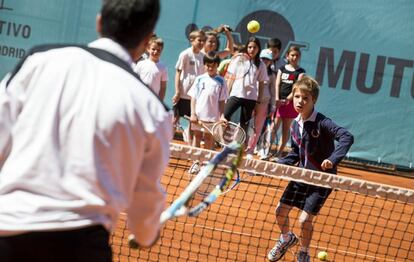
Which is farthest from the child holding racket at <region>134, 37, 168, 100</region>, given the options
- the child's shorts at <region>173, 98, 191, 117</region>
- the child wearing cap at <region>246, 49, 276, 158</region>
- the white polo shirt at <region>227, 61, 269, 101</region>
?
the child wearing cap at <region>246, 49, 276, 158</region>

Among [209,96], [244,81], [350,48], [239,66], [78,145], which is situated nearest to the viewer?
[78,145]

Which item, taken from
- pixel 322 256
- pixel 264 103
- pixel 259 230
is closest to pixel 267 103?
pixel 264 103

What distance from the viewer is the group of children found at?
575cm

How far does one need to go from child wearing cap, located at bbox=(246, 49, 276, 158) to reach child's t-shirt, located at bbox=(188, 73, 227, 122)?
162 centimetres

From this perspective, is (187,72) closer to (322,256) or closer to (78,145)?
(322,256)

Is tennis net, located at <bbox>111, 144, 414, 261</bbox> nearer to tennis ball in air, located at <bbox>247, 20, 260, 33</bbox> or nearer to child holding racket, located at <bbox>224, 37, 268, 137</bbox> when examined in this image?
child holding racket, located at <bbox>224, 37, 268, 137</bbox>

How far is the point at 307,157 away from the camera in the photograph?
583 cm

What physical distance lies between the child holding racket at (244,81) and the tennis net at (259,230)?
1.89 m

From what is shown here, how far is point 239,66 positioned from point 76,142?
8420mm

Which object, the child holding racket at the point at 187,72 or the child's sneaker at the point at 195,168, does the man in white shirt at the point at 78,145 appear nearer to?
the child's sneaker at the point at 195,168

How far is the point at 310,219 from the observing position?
5.75 meters

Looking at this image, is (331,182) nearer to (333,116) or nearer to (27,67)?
(27,67)

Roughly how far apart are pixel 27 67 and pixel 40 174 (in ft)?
1.04

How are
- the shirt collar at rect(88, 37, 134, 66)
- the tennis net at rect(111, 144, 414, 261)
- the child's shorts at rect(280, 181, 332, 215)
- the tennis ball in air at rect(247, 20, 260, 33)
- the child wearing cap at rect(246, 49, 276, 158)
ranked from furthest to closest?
1. the tennis ball in air at rect(247, 20, 260, 33)
2. the child wearing cap at rect(246, 49, 276, 158)
3. the child's shorts at rect(280, 181, 332, 215)
4. the tennis net at rect(111, 144, 414, 261)
5. the shirt collar at rect(88, 37, 134, 66)
